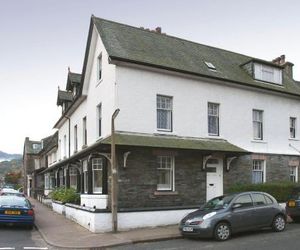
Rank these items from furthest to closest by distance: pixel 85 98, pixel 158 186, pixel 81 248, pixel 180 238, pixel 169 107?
1. pixel 85 98
2. pixel 169 107
3. pixel 158 186
4. pixel 180 238
5. pixel 81 248

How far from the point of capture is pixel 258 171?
22.7 meters

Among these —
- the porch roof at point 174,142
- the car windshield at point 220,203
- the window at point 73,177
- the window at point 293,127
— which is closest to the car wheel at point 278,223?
the car windshield at point 220,203

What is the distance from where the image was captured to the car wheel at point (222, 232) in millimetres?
13305

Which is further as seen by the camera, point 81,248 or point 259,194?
point 259,194

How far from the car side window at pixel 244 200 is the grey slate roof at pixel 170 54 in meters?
7.18

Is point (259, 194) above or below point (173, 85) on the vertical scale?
below

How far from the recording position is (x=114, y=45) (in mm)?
19047

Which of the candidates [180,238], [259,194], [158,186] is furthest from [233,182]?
[180,238]

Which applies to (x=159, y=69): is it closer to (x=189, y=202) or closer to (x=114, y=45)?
(x=114, y=45)

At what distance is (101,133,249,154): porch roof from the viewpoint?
55.9 ft

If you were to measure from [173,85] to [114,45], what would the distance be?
3250 mm

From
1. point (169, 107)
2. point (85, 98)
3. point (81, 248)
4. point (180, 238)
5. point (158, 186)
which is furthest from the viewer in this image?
point (85, 98)

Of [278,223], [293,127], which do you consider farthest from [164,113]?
[293,127]

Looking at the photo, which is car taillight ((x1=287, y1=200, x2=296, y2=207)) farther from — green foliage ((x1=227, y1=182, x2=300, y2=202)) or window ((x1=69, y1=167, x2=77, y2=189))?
window ((x1=69, y1=167, x2=77, y2=189))
